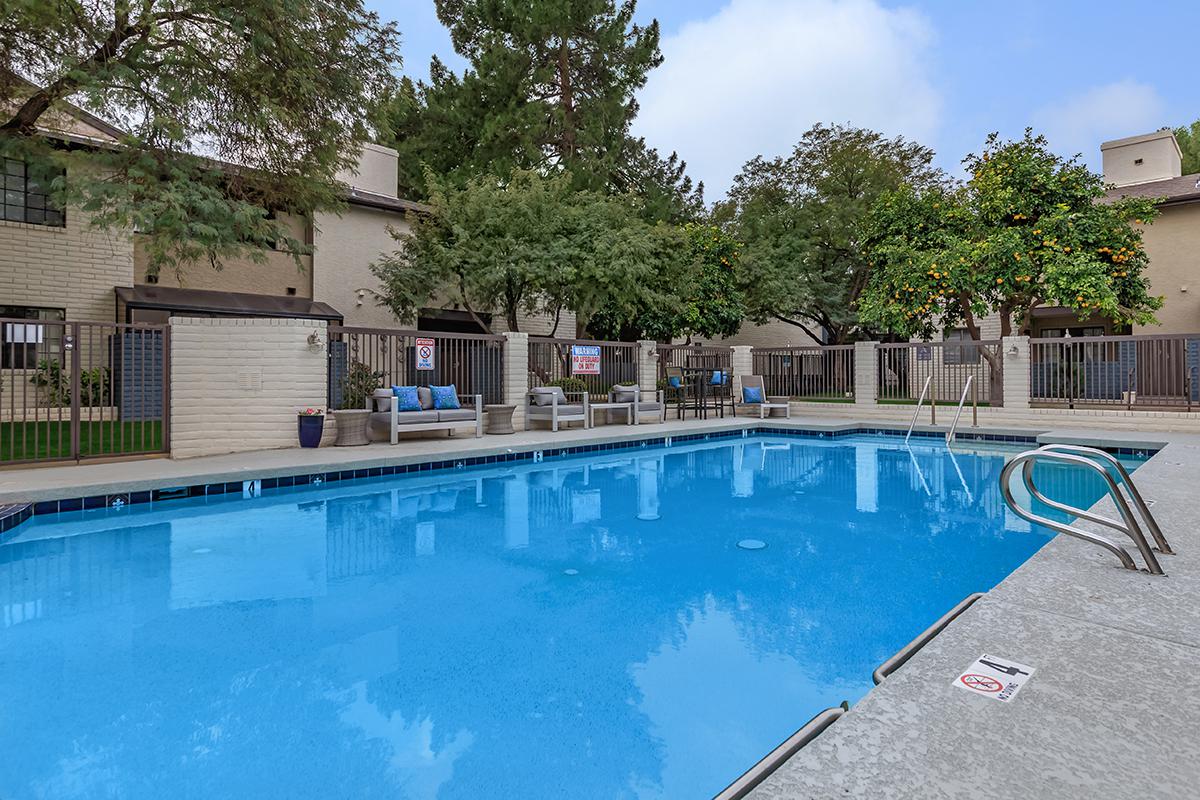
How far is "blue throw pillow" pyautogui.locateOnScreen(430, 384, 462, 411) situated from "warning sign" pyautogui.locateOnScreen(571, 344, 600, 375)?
122 inches

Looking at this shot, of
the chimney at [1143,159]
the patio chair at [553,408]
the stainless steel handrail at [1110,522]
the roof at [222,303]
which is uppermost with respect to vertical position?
the chimney at [1143,159]

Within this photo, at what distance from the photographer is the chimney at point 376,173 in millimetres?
17484

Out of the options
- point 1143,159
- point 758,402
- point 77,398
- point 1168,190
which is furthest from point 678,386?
point 1143,159

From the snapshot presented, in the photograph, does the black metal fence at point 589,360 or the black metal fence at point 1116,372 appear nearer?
the black metal fence at point 1116,372

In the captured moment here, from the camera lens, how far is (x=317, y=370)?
942cm

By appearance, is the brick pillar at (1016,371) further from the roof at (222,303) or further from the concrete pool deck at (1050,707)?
the roof at (222,303)

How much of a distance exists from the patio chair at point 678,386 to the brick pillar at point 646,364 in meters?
0.42

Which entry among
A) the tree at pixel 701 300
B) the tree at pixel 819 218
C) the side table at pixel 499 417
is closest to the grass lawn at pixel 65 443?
the side table at pixel 499 417

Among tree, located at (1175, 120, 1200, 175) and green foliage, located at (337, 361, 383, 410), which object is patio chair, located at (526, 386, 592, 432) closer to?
green foliage, located at (337, 361, 383, 410)

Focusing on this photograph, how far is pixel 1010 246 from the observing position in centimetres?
1301

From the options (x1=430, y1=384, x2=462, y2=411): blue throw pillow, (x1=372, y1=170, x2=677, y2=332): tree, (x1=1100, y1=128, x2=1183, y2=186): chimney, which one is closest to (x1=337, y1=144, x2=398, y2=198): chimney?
(x1=372, y1=170, x2=677, y2=332): tree

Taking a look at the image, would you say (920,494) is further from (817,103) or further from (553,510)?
(817,103)

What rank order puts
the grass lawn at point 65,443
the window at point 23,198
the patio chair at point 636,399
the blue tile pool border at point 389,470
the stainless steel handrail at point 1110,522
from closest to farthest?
the stainless steel handrail at point 1110,522, the blue tile pool border at point 389,470, the grass lawn at point 65,443, the window at point 23,198, the patio chair at point 636,399

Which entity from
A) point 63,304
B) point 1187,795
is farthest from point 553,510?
point 63,304
